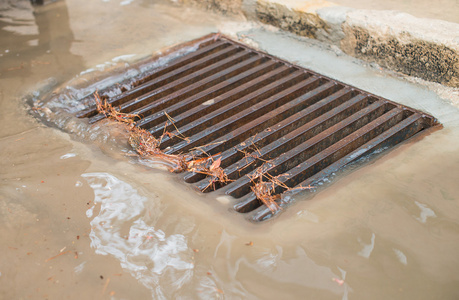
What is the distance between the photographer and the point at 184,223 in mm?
1970

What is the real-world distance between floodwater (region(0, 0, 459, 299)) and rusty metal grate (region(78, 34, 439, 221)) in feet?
0.49

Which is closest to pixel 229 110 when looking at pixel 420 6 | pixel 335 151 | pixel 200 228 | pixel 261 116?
pixel 261 116

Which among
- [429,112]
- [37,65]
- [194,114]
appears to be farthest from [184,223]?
[37,65]

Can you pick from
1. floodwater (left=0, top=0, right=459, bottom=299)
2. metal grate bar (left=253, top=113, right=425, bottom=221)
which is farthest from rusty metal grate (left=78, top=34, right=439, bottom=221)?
floodwater (left=0, top=0, right=459, bottom=299)

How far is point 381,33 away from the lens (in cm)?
312

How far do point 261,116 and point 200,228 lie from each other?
1.07 meters

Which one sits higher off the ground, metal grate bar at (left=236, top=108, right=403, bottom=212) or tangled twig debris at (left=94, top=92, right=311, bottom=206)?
metal grate bar at (left=236, top=108, right=403, bottom=212)

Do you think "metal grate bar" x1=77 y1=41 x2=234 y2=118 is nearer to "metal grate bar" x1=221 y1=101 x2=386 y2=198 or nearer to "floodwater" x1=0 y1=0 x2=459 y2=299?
"floodwater" x1=0 y1=0 x2=459 y2=299

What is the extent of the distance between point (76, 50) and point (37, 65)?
34 centimetres

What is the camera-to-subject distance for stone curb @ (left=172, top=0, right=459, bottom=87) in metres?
2.88

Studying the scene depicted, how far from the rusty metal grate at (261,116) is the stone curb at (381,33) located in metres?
0.42

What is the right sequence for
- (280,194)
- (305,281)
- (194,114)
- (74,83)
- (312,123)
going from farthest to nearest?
(74,83) → (194,114) → (312,123) → (280,194) → (305,281)

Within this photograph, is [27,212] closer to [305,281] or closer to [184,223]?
[184,223]

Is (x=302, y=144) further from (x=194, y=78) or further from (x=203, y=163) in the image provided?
(x=194, y=78)
